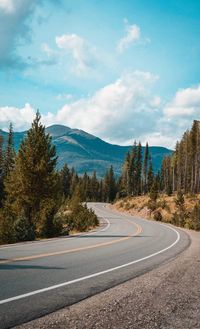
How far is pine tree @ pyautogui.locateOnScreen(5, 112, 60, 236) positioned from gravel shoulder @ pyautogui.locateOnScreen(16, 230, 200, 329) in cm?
1678

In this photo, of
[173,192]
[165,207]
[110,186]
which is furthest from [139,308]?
[110,186]

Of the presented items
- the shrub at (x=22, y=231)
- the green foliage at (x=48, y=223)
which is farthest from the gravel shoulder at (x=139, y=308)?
the green foliage at (x=48, y=223)

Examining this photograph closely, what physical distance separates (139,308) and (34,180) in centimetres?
2011

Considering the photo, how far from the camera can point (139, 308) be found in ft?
23.3

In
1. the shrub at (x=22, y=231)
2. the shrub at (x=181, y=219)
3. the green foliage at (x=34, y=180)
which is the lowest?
the shrub at (x=181, y=219)

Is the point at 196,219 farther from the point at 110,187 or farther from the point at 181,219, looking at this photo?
the point at 110,187

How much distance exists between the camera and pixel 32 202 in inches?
Answer: 1042

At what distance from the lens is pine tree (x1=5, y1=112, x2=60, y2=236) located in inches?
1028

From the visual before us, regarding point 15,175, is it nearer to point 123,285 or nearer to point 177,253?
point 177,253

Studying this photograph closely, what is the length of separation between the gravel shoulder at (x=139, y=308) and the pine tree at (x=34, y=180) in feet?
55.0

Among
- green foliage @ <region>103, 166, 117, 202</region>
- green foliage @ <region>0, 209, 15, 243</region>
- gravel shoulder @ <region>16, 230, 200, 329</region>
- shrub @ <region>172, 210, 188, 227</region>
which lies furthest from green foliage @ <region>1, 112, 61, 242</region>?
green foliage @ <region>103, 166, 117, 202</region>

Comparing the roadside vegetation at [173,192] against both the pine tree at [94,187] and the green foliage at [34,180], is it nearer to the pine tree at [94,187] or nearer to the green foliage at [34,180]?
the pine tree at [94,187]

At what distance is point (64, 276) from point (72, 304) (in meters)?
2.24

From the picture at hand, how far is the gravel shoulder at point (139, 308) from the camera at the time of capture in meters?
5.99
